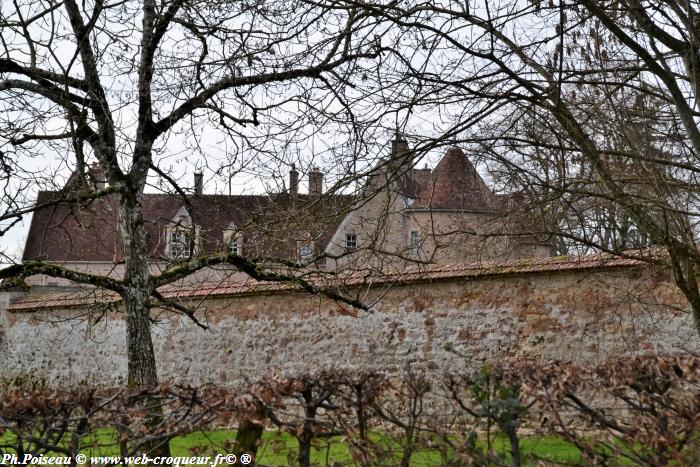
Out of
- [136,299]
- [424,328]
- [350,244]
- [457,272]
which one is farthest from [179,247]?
[350,244]

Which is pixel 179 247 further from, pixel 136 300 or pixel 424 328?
pixel 424 328

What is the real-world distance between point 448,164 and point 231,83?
7.61 ft

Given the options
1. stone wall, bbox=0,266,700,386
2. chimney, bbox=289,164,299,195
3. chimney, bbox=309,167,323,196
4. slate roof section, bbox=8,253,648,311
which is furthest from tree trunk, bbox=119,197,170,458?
chimney, bbox=309,167,323,196

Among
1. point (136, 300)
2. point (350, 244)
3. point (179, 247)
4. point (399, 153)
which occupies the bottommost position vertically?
point (136, 300)

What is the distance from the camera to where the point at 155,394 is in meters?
3.39

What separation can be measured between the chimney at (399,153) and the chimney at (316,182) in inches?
26.6

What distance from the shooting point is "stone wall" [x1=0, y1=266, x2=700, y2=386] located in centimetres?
859

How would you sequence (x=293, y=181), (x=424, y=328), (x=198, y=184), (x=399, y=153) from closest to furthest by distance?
(x=399, y=153), (x=293, y=181), (x=198, y=184), (x=424, y=328)

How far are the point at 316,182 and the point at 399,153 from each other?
884 mm

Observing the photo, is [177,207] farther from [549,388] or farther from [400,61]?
[549,388]

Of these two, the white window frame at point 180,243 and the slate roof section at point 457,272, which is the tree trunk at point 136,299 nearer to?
the white window frame at point 180,243

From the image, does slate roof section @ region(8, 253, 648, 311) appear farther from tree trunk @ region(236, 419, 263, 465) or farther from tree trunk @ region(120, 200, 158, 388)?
tree trunk @ region(236, 419, 263, 465)

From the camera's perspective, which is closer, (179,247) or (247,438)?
(247,438)

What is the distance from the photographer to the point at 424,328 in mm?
10078
